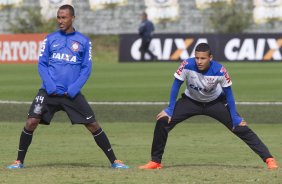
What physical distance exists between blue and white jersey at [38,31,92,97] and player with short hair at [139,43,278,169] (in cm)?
116

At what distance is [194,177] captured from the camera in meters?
11.6

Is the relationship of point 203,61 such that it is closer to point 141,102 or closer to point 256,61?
point 141,102

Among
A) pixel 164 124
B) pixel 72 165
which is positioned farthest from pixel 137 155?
pixel 164 124

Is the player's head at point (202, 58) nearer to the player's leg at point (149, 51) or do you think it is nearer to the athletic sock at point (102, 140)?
the athletic sock at point (102, 140)

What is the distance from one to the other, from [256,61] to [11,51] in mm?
10321

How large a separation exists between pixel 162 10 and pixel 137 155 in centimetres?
3555

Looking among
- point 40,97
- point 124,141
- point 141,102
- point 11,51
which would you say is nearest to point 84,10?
point 11,51

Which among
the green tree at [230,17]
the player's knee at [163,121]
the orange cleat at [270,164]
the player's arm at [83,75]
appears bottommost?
the green tree at [230,17]

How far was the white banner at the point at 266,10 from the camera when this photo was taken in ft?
161

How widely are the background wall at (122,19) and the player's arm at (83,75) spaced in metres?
38.4

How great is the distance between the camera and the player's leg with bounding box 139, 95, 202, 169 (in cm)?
1262

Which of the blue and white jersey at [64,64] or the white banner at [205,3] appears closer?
the blue and white jersey at [64,64]

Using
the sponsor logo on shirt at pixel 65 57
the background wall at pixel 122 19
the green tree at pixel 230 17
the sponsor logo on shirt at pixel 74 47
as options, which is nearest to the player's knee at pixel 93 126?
the sponsor logo on shirt at pixel 65 57

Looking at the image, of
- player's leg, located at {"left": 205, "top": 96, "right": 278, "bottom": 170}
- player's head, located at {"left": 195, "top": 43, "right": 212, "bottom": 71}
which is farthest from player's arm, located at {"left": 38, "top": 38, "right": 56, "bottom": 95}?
player's leg, located at {"left": 205, "top": 96, "right": 278, "bottom": 170}
